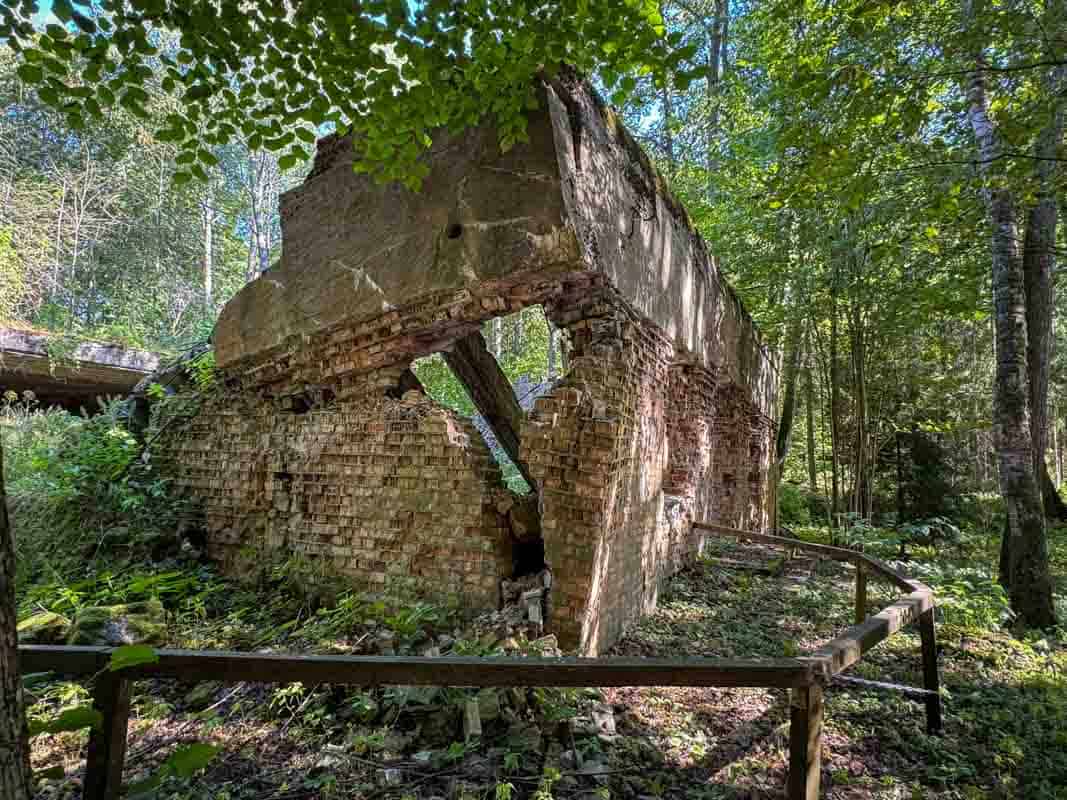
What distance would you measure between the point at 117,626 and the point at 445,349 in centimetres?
281

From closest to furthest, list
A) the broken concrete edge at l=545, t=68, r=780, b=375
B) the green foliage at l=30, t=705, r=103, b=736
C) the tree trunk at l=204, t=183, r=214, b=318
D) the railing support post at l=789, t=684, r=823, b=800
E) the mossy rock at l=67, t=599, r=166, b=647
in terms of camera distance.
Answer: the green foliage at l=30, t=705, r=103, b=736 < the railing support post at l=789, t=684, r=823, b=800 < the mossy rock at l=67, t=599, r=166, b=647 < the broken concrete edge at l=545, t=68, r=780, b=375 < the tree trunk at l=204, t=183, r=214, b=318

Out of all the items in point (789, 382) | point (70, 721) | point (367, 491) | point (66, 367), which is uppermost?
point (789, 382)

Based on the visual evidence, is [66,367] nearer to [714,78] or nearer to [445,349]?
[445,349]

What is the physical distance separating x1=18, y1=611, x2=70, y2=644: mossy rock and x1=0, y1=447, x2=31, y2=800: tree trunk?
294 centimetres

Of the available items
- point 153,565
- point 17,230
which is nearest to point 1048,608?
point 153,565

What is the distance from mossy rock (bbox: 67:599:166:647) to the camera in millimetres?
3289

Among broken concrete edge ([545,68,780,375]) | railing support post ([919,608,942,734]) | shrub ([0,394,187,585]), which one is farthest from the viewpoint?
shrub ([0,394,187,585])

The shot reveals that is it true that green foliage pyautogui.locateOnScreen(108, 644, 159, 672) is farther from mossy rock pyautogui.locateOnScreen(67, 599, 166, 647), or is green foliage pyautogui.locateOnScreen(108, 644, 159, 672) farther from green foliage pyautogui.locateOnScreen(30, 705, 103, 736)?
mossy rock pyautogui.locateOnScreen(67, 599, 166, 647)

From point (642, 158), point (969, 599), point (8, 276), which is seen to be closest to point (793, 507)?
point (969, 599)

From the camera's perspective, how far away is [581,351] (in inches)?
155

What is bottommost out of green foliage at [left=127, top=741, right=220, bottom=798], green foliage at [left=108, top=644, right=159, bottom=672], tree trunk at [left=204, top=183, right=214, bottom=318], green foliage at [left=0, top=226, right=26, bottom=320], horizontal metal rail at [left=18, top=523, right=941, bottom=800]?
green foliage at [left=127, top=741, right=220, bottom=798]

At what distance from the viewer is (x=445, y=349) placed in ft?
14.5

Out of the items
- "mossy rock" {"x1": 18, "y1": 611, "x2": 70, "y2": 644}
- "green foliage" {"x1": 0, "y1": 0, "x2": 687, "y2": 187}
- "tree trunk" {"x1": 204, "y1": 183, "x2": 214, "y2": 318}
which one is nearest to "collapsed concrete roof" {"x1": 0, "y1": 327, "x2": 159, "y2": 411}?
"mossy rock" {"x1": 18, "y1": 611, "x2": 70, "y2": 644}

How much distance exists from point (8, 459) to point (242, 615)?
5130mm
